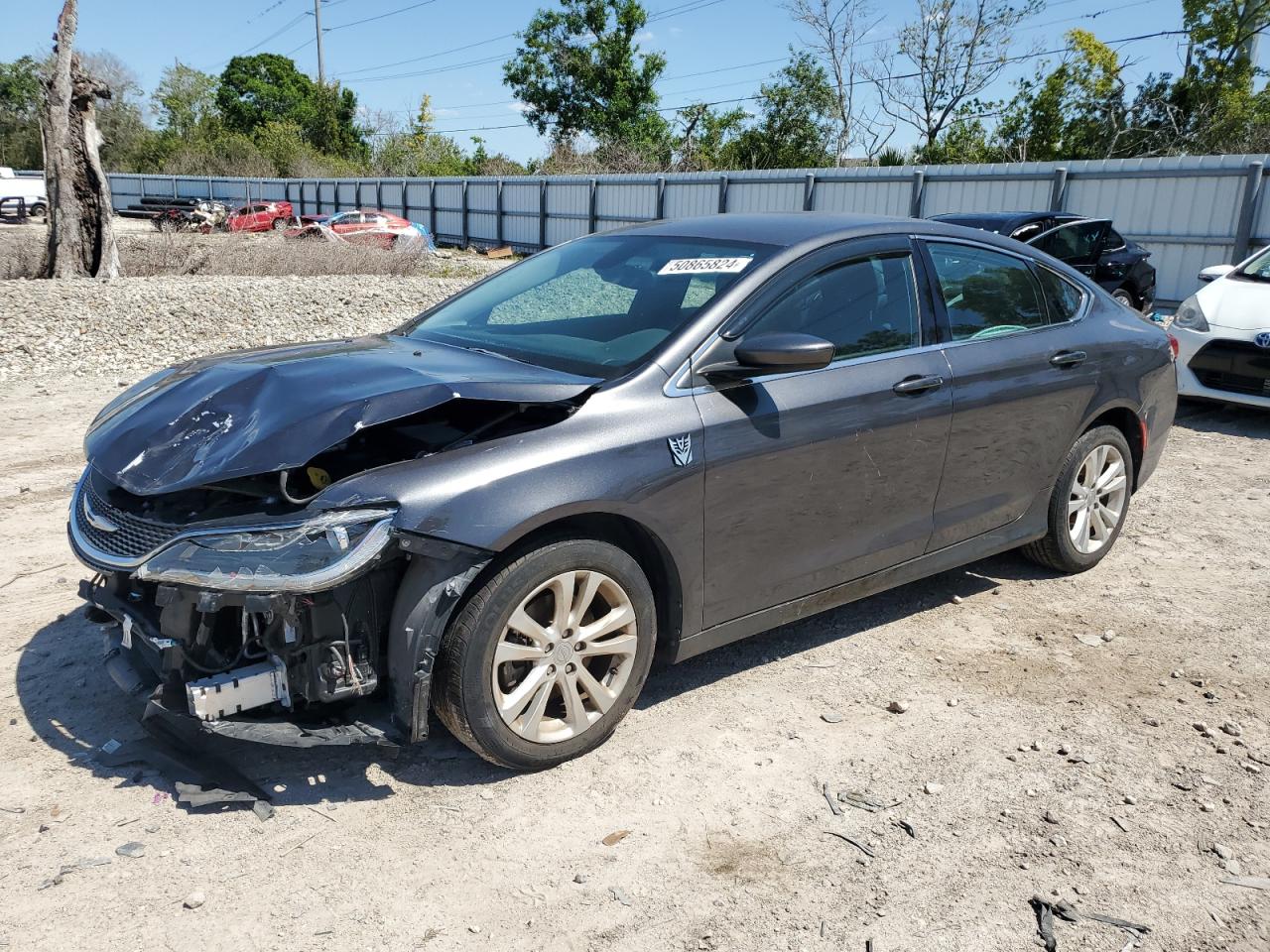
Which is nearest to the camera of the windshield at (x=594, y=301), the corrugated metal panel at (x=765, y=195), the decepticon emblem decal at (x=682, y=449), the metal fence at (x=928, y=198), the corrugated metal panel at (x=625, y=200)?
the decepticon emblem decal at (x=682, y=449)

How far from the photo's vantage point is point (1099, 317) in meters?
5.02

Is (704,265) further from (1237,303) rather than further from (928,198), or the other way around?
(928,198)

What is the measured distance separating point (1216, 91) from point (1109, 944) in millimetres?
42693

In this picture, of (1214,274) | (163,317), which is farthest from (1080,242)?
(163,317)

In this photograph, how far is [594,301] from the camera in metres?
4.10

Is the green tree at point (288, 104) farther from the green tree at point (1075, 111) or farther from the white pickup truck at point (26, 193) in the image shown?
the green tree at point (1075, 111)

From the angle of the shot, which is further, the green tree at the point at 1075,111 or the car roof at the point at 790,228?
the green tree at the point at 1075,111

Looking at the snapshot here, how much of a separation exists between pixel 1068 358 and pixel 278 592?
3.64 m

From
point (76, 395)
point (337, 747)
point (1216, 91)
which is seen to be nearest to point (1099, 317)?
point (337, 747)

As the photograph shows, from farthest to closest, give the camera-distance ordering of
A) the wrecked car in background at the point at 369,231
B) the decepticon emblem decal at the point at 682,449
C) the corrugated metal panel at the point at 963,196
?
the wrecked car in background at the point at 369,231
the corrugated metal panel at the point at 963,196
the decepticon emblem decal at the point at 682,449

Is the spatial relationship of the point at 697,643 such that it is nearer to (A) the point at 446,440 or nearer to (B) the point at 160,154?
(A) the point at 446,440

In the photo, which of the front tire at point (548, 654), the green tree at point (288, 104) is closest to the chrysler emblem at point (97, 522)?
the front tire at point (548, 654)

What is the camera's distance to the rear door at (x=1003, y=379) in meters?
4.28

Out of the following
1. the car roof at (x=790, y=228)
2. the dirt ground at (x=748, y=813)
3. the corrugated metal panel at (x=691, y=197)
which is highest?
the corrugated metal panel at (x=691, y=197)
